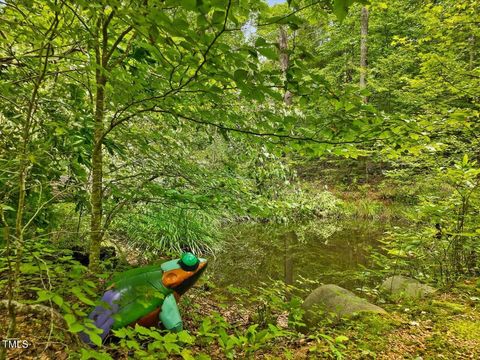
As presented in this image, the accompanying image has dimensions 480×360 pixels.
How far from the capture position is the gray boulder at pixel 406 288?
146 inches

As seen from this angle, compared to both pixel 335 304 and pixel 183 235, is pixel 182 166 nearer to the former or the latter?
pixel 335 304

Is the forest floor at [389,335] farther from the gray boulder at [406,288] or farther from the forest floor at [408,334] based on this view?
the gray boulder at [406,288]

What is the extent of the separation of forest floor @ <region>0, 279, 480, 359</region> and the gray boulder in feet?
0.80

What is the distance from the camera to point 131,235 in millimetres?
6336

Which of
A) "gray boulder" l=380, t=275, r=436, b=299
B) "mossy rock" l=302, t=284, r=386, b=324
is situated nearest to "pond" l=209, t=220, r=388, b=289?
"gray boulder" l=380, t=275, r=436, b=299

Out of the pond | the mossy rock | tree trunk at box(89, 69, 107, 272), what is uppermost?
tree trunk at box(89, 69, 107, 272)

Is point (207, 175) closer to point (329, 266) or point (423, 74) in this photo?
point (423, 74)

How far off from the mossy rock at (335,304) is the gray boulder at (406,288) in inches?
28.7

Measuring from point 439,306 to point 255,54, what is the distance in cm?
333

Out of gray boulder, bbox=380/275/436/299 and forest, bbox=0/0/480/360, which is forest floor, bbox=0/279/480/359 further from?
gray boulder, bbox=380/275/436/299

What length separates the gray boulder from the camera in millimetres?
3701

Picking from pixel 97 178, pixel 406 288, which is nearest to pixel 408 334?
pixel 406 288

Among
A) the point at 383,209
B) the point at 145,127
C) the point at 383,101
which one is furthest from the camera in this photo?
the point at 383,101

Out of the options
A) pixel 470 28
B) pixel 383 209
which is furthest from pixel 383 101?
pixel 470 28
